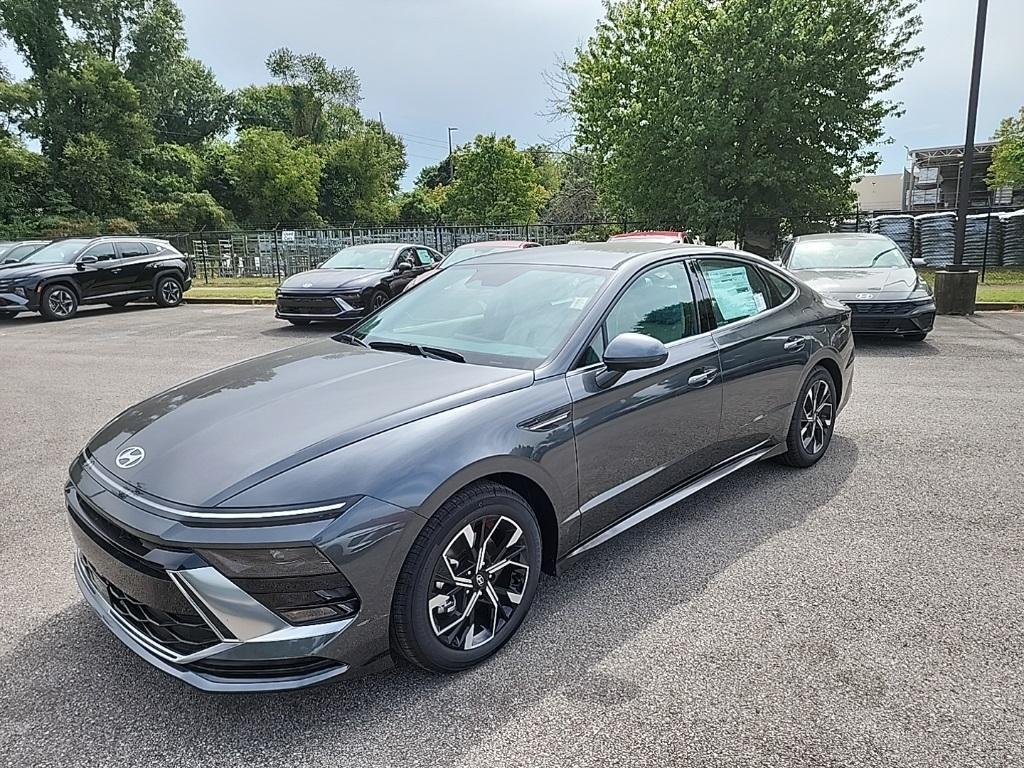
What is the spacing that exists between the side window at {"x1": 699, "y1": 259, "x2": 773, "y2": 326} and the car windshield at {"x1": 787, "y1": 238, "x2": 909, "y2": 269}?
645cm

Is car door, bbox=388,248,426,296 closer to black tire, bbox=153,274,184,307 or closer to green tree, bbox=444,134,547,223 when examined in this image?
black tire, bbox=153,274,184,307

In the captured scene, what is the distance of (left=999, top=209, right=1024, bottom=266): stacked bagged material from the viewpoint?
19.2 meters

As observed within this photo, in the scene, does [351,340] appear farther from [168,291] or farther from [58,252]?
[168,291]

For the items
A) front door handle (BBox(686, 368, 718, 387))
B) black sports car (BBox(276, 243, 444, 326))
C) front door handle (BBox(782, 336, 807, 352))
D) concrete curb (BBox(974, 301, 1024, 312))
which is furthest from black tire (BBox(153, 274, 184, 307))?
concrete curb (BBox(974, 301, 1024, 312))

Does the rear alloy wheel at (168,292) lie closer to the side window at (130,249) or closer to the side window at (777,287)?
the side window at (130,249)

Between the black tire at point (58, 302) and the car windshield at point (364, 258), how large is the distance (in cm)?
536

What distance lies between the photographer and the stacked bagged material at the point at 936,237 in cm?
1981

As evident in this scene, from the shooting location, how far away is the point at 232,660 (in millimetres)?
2123

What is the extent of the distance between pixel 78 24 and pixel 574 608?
52.5 metres

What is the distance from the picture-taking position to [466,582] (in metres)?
2.51

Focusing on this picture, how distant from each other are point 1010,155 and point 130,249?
33412 mm

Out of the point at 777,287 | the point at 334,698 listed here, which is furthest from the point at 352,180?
the point at 334,698

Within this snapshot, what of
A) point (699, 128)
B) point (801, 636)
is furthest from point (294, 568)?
point (699, 128)

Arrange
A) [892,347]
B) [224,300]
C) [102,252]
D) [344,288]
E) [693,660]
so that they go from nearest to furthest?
[693,660] < [892,347] < [344,288] < [102,252] < [224,300]
